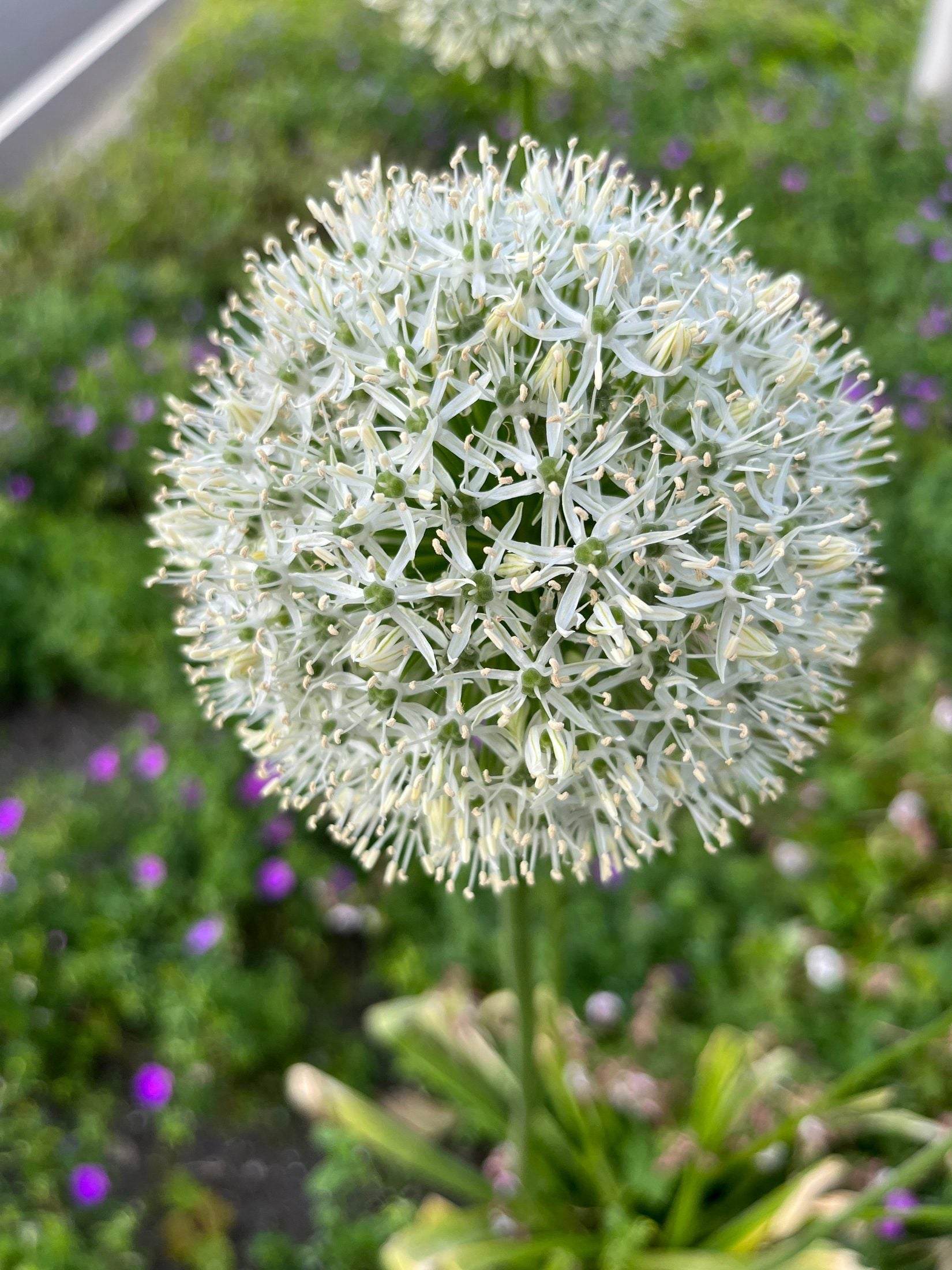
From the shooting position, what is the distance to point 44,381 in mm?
3576

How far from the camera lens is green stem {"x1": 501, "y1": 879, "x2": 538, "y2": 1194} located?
4.37 feet

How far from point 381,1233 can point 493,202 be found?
1.97m

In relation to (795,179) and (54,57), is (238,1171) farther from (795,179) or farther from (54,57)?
(54,57)

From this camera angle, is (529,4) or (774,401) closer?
(774,401)

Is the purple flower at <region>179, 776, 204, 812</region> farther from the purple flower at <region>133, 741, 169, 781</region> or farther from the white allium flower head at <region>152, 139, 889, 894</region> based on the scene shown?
the white allium flower head at <region>152, 139, 889, 894</region>

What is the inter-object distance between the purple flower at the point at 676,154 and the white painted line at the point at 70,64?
12.2 feet

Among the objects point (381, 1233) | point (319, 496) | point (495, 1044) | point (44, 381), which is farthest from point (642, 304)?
point (44, 381)

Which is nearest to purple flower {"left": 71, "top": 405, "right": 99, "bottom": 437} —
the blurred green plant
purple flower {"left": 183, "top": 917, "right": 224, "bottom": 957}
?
purple flower {"left": 183, "top": 917, "right": 224, "bottom": 957}

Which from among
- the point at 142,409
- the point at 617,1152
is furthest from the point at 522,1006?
the point at 142,409

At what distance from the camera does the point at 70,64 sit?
19.9 feet

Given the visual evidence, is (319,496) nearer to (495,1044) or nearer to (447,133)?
(495,1044)

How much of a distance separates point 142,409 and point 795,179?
3.10 meters

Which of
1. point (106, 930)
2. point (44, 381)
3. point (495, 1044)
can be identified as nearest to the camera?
point (495, 1044)

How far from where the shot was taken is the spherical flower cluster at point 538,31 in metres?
1.81
